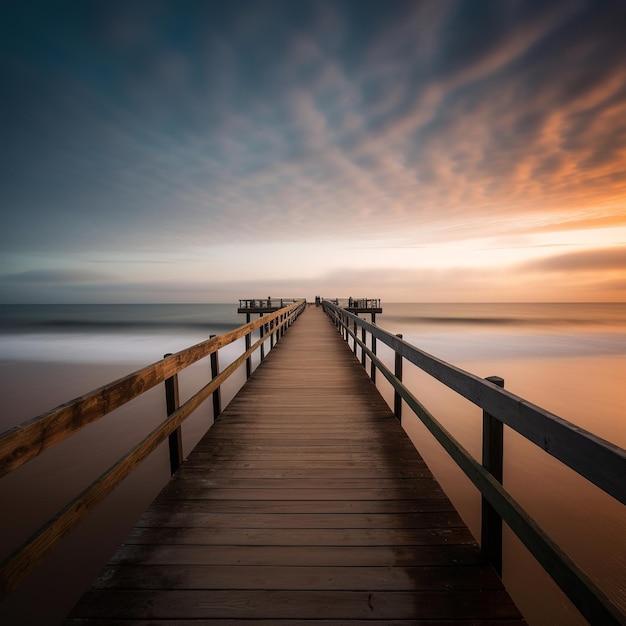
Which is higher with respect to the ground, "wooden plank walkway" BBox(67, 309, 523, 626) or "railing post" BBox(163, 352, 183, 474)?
"railing post" BBox(163, 352, 183, 474)

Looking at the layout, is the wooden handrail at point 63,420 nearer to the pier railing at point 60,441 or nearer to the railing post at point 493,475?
the pier railing at point 60,441

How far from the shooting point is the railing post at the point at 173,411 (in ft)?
8.76

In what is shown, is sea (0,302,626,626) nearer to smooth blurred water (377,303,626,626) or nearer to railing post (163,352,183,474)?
smooth blurred water (377,303,626,626)

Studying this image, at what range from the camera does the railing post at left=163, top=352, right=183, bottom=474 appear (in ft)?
8.76

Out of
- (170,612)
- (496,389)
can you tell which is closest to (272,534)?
(170,612)

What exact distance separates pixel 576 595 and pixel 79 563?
5977mm

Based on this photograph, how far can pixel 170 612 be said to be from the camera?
1575 millimetres

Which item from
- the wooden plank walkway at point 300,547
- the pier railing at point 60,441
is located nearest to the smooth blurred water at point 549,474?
the wooden plank walkway at point 300,547

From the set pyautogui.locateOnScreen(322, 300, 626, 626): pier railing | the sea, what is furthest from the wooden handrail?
the sea

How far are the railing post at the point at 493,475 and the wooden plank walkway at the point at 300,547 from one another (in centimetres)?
9

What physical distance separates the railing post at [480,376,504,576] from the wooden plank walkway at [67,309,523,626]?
90 millimetres

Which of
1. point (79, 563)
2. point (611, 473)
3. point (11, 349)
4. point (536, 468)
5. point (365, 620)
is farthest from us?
point (11, 349)

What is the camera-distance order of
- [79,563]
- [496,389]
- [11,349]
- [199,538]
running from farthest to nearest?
[11,349] → [79,563] → [199,538] → [496,389]

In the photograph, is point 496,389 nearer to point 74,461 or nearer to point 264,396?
point 264,396
